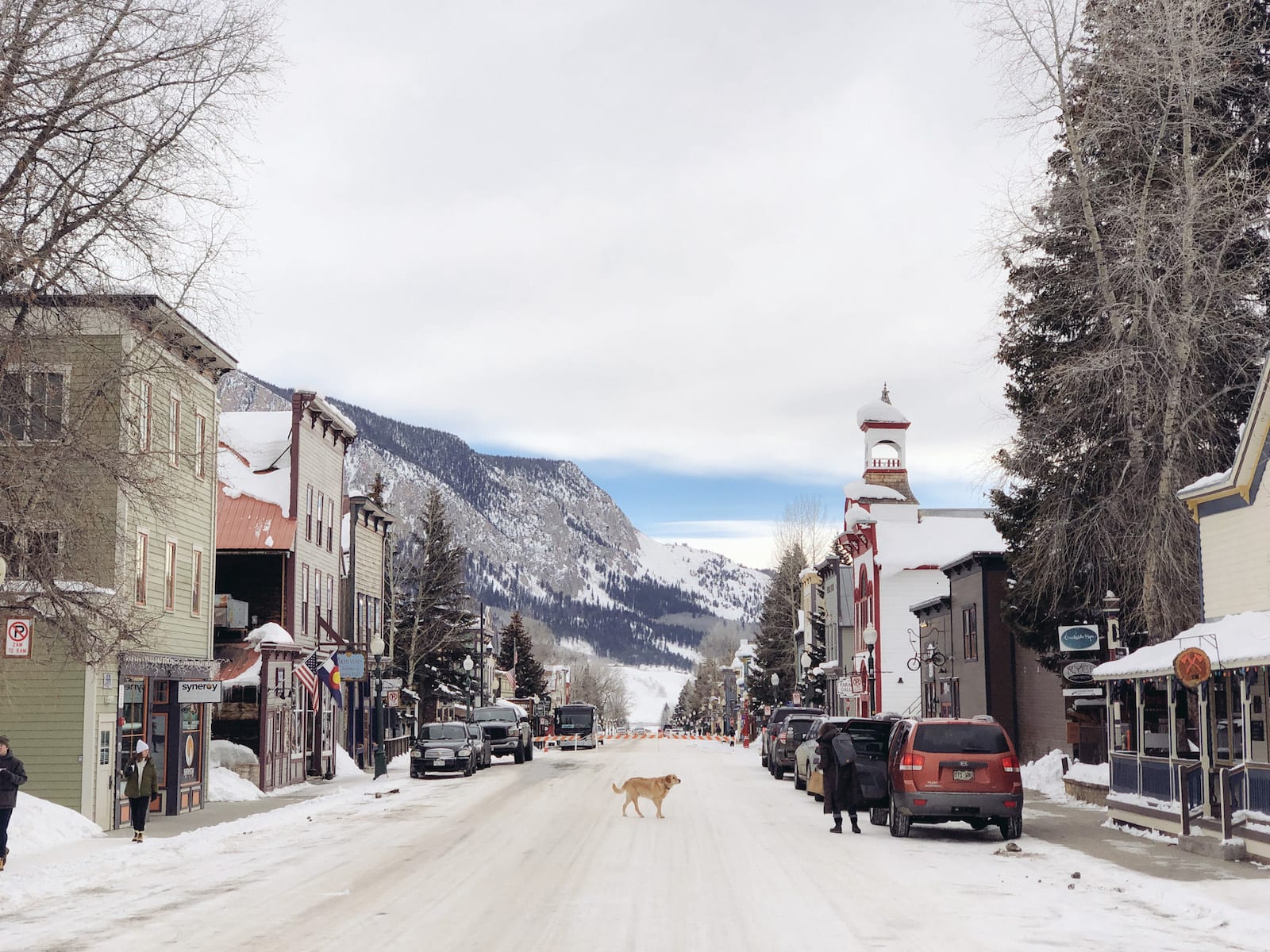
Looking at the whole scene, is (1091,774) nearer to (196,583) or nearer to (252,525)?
(196,583)

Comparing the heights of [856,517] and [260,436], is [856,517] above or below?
below

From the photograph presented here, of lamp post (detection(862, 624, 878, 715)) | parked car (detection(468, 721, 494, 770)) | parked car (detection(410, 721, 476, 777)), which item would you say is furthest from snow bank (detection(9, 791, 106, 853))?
lamp post (detection(862, 624, 878, 715))

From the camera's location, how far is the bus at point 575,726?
6744cm

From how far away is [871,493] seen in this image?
6838 cm

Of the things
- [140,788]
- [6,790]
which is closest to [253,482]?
[140,788]

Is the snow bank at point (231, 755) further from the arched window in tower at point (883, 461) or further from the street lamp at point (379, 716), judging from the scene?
the arched window in tower at point (883, 461)

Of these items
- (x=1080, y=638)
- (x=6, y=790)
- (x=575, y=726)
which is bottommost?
(x=575, y=726)

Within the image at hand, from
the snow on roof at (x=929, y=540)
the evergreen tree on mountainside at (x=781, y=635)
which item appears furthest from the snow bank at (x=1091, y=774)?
the evergreen tree on mountainside at (x=781, y=635)

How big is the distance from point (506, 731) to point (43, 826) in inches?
1217

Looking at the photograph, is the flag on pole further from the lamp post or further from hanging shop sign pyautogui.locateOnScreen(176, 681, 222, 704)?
the lamp post

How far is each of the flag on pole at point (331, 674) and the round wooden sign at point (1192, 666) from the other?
96.1 ft

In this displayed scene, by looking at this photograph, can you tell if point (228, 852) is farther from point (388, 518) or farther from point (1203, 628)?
point (388, 518)

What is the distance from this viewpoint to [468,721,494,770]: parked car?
44.4 metres

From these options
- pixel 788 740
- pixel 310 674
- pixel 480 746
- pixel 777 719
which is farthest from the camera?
pixel 480 746
